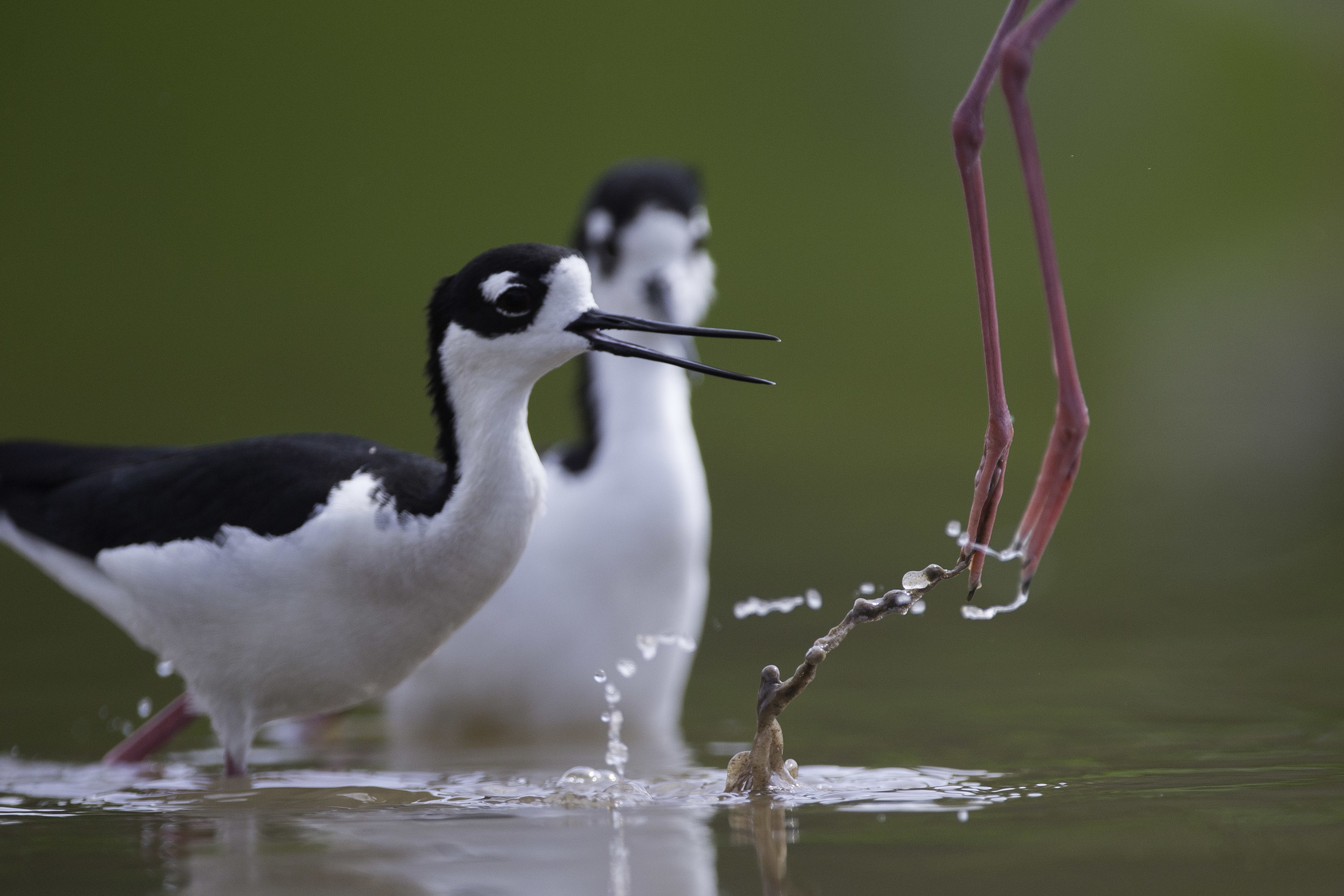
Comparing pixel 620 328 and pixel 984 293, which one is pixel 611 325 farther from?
pixel 984 293

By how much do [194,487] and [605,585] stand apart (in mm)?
1367

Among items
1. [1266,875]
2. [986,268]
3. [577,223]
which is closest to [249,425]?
[577,223]

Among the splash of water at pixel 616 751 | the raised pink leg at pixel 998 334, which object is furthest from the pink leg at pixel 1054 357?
the splash of water at pixel 616 751

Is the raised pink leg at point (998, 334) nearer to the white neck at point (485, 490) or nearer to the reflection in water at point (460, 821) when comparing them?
the reflection in water at point (460, 821)

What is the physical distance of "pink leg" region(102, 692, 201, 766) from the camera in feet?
12.3

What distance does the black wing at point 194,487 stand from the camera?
3219 millimetres

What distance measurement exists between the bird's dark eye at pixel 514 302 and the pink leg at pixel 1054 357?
943mm

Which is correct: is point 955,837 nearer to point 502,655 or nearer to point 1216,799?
point 1216,799

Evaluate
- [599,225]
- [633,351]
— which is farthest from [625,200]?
[633,351]

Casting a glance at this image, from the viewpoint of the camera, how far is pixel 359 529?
3.09 meters

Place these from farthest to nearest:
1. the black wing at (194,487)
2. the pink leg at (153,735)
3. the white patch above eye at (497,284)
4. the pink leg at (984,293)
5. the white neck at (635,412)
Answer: the white neck at (635,412), the pink leg at (153,735), the black wing at (194,487), the white patch above eye at (497,284), the pink leg at (984,293)

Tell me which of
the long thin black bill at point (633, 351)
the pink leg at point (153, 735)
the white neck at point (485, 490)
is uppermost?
the long thin black bill at point (633, 351)

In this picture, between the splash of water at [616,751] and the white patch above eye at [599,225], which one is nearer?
the splash of water at [616,751]

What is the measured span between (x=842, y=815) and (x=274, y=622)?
1.18 metres
